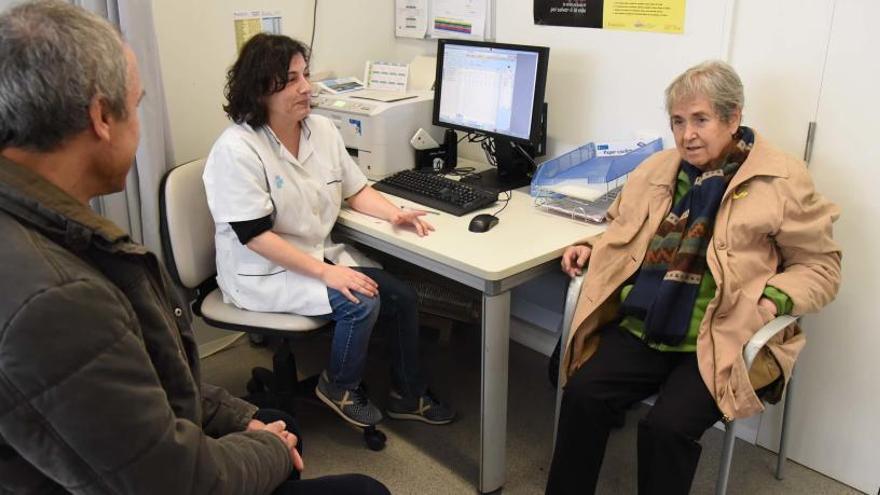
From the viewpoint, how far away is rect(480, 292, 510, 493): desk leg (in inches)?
72.2

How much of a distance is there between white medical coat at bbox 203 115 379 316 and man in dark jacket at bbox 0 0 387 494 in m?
0.90

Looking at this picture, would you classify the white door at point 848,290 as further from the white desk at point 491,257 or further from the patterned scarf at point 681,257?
the white desk at point 491,257

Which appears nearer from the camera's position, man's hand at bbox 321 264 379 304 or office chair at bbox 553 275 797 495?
office chair at bbox 553 275 797 495

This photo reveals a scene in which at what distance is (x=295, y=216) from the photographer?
2027 mm

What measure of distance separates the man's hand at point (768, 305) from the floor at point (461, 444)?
66 centimetres

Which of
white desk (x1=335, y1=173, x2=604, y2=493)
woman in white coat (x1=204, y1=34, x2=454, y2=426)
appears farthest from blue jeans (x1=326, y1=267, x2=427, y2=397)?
white desk (x1=335, y1=173, x2=604, y2=493)

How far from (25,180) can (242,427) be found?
0.65m

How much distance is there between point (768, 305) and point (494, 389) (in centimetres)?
71

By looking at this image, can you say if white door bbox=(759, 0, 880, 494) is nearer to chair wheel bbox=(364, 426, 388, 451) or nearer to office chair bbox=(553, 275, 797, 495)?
office chair bbox=(553, 275, 797, 495)

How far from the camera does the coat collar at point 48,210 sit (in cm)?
86

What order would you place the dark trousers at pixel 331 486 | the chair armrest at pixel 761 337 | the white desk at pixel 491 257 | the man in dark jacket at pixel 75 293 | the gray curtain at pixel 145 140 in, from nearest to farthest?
the man in dark jacket at pixel 75 293 → the dark trousers at pixel 331 486 → the chair armrest at pixel 761 337 → the white desk at pixel 491 257 → the gray curtain at pixel 145 140

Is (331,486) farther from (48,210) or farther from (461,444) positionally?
(461,444)

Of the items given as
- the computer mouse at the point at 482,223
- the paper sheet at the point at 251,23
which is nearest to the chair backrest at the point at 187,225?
the paper sheet at the point at 251,23

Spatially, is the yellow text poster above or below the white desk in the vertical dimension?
above
